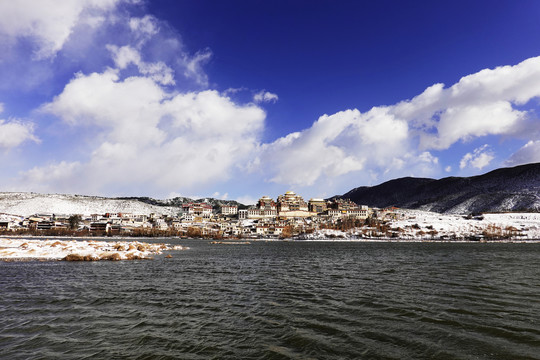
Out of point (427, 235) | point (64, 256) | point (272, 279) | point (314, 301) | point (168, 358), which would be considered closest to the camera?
point (168, 358)

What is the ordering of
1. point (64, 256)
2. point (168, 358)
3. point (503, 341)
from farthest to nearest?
point (64, 256), point (503, 341), point (168, 358)

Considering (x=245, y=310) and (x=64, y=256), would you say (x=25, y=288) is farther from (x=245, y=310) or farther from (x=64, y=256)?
(x=64, y=256)

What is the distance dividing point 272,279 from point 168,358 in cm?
2046

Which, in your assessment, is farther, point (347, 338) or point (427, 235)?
point (427, 235)

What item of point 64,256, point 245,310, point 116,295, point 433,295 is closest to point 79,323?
point 116,295

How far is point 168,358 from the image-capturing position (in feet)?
35.0

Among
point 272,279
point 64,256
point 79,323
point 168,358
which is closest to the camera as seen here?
point 168,358

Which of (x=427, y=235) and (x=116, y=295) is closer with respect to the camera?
(x=116, y=295)

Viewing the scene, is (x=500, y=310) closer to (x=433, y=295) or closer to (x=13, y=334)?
(x=433, y=295)

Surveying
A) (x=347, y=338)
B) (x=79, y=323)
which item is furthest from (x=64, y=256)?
(x=347, y=338)

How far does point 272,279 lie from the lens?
99.8ft

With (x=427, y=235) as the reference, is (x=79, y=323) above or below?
above

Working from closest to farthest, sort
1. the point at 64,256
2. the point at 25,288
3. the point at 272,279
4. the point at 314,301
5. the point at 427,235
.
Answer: the point at 314,301 → the point at 25,288 → the point at 272,279 → the point at 64,256 → the point at 427,235

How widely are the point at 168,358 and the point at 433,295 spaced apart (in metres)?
19.4
